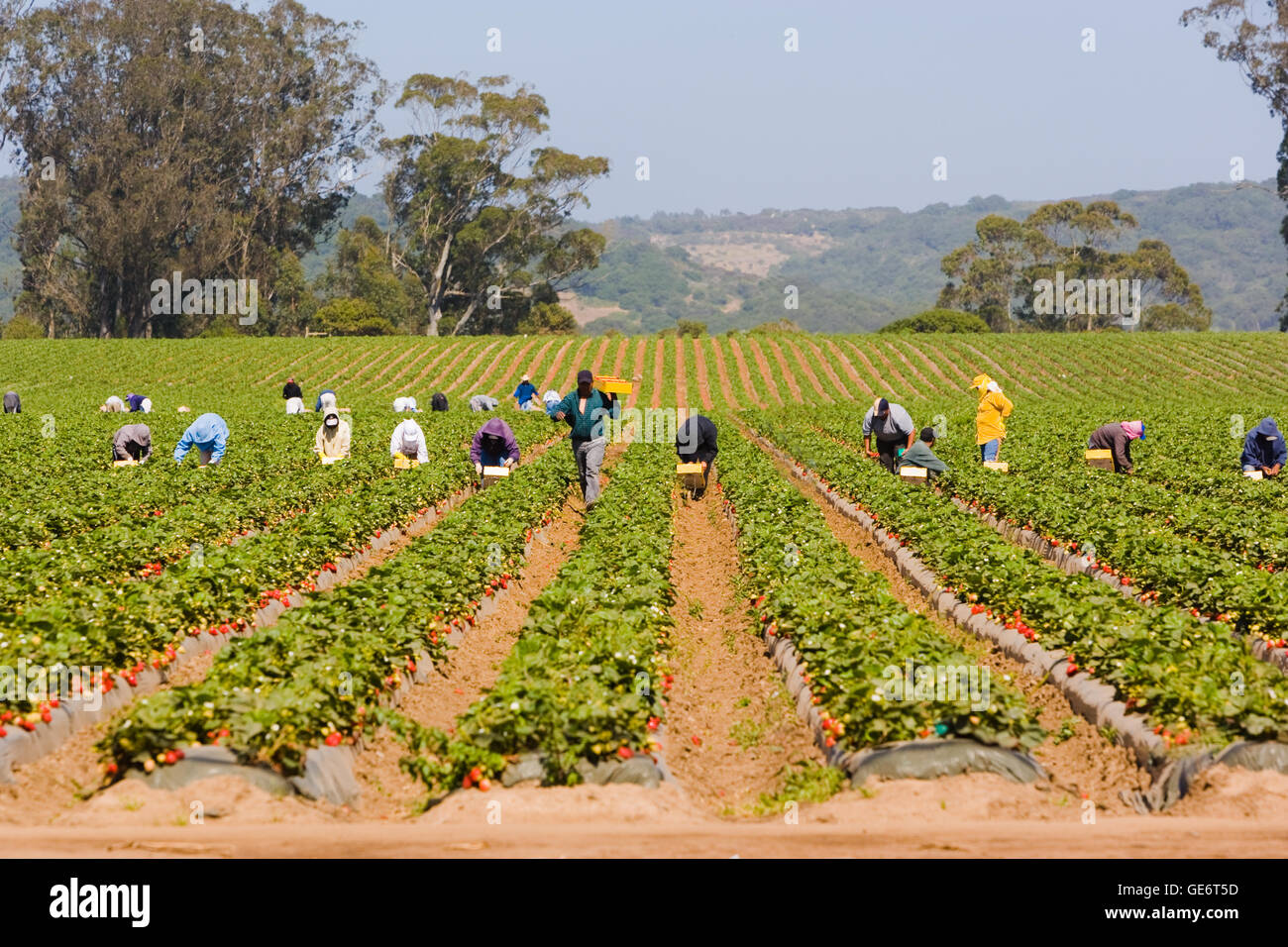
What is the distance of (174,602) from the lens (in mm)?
9078

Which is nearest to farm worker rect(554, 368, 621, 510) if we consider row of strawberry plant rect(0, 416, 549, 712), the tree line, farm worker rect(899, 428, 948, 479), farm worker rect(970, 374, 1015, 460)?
row of strawberry plant rect(0, 416, 549, 712)

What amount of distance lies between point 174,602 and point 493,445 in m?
9.19

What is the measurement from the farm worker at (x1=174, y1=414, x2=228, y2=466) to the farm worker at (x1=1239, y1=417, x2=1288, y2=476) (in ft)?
56.1

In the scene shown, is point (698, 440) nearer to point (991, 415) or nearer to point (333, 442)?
point (991, 415)

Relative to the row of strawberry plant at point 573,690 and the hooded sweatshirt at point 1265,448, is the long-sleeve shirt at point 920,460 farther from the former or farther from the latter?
the row of strawberry plant at point 573,690

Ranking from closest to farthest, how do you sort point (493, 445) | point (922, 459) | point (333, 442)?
point (493, 445) < point (922, 459) < point (333, 442)

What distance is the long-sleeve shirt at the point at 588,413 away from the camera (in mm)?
15648

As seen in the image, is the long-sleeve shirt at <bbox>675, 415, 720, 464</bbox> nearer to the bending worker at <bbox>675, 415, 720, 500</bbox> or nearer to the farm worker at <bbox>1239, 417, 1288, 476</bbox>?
the bending worker at <bbox>675, 415, 720, 500</bbox>

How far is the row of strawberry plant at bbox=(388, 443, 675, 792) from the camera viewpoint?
649cm

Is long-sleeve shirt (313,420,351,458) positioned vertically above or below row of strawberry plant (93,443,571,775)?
above

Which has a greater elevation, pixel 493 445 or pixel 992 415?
pixel 992 415

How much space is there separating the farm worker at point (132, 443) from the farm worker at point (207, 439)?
2.66 feet

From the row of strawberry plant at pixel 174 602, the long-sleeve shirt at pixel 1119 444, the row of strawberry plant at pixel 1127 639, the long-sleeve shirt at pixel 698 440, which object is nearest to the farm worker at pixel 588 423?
the long-sleeve shirt at pixel 698 440
